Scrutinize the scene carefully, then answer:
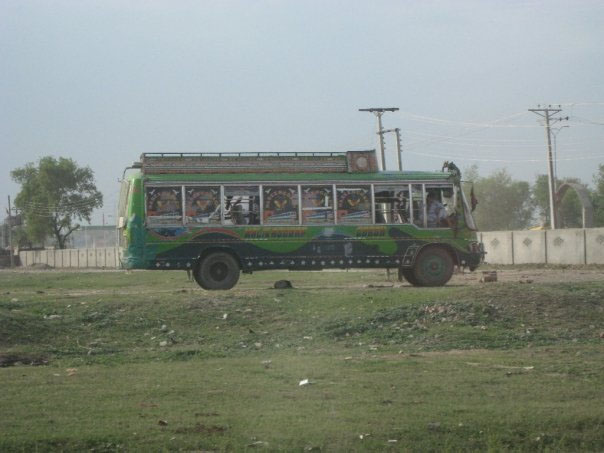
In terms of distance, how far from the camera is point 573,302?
15.7m

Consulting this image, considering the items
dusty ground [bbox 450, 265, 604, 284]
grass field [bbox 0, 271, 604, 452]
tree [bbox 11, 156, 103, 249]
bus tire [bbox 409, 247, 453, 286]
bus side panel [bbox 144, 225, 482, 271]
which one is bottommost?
grass field [bbox 0, 271, 604, 452]

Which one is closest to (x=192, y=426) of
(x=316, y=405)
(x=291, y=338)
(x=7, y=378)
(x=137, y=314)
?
(x=316, y=405)

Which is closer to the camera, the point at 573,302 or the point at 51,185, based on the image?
the point at 573,302

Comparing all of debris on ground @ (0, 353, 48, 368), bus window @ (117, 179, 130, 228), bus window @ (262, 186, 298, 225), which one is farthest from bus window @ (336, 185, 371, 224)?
debris on ground @ (0, 353, 48, 368)

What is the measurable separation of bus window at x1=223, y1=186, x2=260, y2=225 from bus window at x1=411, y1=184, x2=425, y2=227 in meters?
3.80

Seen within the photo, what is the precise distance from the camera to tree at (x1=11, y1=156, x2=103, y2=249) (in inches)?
3504

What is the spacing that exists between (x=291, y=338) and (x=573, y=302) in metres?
5.08

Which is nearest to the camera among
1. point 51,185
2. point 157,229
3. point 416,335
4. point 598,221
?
point 416,335

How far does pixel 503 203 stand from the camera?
4326 inches

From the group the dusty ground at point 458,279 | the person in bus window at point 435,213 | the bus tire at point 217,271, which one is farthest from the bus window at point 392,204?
the bus tire at point 217,271

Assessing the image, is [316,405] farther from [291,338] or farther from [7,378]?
[291,338]

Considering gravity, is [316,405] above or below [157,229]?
below

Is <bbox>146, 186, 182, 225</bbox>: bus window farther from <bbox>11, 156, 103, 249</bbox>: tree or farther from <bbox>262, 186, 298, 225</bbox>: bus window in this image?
<bbox>11, 156, 103, 249</bbox>: tree

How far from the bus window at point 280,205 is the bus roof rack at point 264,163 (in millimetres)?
482
